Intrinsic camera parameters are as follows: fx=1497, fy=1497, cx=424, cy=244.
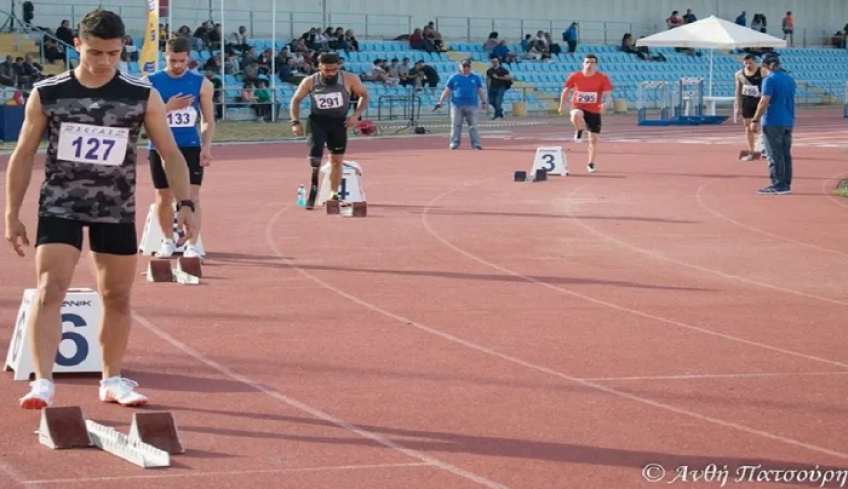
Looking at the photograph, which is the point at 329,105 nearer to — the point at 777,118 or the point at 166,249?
the point at 166,249

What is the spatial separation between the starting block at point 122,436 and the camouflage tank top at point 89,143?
40.3 inches

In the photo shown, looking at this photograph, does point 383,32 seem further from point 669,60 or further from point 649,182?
point 649,182

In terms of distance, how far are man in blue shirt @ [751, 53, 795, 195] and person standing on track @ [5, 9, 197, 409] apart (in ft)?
47.0

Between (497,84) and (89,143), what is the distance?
3758cm

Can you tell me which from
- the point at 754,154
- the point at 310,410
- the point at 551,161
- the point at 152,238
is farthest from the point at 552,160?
the point at 310,410

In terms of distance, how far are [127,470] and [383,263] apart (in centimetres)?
716

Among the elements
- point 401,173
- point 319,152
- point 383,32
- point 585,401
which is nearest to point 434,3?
point 383,32

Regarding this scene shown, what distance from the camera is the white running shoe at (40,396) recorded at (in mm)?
7043

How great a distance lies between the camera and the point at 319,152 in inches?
685

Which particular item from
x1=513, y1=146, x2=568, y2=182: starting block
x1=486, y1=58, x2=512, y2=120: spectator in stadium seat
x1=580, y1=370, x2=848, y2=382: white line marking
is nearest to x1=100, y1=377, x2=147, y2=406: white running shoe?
x1=580, y1=370, x2=848, y2=382: white line marking

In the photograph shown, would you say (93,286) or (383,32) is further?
(383,32)

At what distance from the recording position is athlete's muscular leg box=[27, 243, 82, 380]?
700 centimetres

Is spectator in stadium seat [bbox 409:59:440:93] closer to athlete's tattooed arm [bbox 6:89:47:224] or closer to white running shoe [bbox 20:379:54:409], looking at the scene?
athlete's tattooed arm [bbox 6:89:47:224]

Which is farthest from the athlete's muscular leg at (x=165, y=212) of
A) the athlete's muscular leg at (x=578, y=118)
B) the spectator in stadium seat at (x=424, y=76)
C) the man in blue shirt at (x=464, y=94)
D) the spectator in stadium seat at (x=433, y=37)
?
the spectator in stadium seat at (x=433, y=37)
